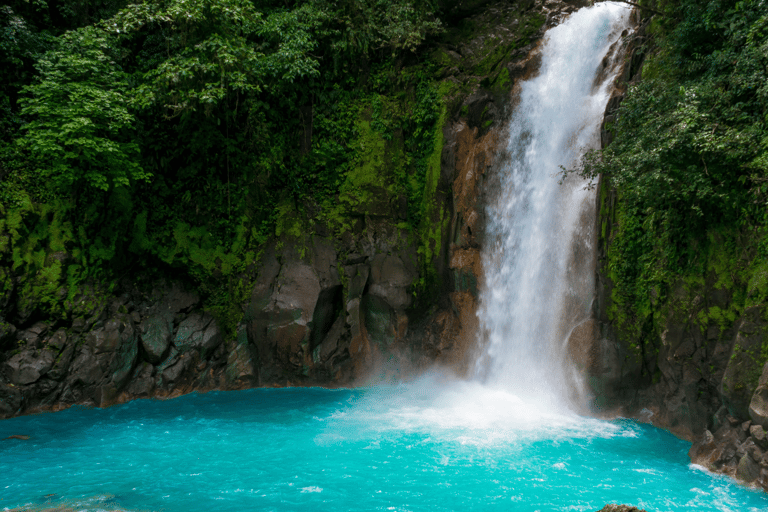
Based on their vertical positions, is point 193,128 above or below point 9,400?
above

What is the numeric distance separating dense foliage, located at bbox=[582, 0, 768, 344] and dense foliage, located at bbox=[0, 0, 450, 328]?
646 centimetres

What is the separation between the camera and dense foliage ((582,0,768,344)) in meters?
7.73

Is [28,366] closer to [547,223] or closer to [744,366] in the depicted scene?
[547,223]

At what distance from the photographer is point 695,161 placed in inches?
328

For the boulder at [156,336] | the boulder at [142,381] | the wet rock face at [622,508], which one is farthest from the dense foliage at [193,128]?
the wet rock face at [622,508]

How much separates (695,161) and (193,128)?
1287 cm

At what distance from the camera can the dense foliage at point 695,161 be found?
7.73 m

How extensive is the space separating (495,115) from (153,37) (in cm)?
1071

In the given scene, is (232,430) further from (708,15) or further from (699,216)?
(708,15)

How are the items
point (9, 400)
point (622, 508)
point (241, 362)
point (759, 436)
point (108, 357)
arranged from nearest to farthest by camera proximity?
point (622, 508)
point (759, 436)
point (9, 400)
point (108, 357)
point (241, 362)

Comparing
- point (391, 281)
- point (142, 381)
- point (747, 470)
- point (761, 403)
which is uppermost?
point (391, 281)

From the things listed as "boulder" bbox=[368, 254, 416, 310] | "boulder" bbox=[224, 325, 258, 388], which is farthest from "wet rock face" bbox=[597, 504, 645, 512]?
"boulder" bbox=[224, 325, 258, 388]

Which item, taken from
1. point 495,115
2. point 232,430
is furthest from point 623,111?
point 232,430

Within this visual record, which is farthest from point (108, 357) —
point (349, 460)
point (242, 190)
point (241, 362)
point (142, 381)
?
point (349, 460)
